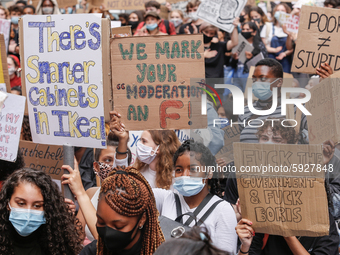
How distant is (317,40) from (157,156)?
5.92 feet

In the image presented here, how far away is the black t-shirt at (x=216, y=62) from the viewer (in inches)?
283

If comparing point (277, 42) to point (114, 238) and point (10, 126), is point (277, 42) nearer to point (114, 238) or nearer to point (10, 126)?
point (10, 126)

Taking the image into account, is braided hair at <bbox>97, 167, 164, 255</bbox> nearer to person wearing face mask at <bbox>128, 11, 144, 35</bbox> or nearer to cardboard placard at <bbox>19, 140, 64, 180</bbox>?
cardboard placard at <bbox>19, 140, 64, 180</bbox>

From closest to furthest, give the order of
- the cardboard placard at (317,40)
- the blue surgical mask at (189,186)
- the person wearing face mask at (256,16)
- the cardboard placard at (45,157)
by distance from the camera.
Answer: the blue surgical mask at (189,186)
the cardboard placard at (317,40)
the cardboard placard at (45,157)
the person wearing face mask at (256,16)

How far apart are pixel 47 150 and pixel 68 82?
123 centimetres

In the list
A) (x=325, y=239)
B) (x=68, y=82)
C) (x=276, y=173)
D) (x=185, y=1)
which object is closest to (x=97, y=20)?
(x=68, y=82)

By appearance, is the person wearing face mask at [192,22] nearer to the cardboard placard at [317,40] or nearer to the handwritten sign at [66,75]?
the cardboard placard at [317,40]

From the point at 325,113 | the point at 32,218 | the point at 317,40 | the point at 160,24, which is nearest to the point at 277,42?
the point at 160,24

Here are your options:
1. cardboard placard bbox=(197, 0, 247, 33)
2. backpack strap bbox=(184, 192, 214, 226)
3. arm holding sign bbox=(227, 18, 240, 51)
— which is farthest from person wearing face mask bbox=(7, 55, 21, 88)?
backpack strap bbox=(184, 192, 214, 226)

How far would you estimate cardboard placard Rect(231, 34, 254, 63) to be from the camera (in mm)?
7305

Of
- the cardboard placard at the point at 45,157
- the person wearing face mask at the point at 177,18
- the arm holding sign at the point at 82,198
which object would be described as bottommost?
the cardboard placard at the point at 45,157

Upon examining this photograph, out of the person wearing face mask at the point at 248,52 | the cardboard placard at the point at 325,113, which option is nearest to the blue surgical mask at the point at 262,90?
the cardboard placard at the point at 325,113

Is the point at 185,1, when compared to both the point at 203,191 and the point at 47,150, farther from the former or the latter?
the point at 203,191

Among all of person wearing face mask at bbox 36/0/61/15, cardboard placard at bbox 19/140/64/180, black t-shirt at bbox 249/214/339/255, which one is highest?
person wearing face mask at bbox 36/0/61/15
